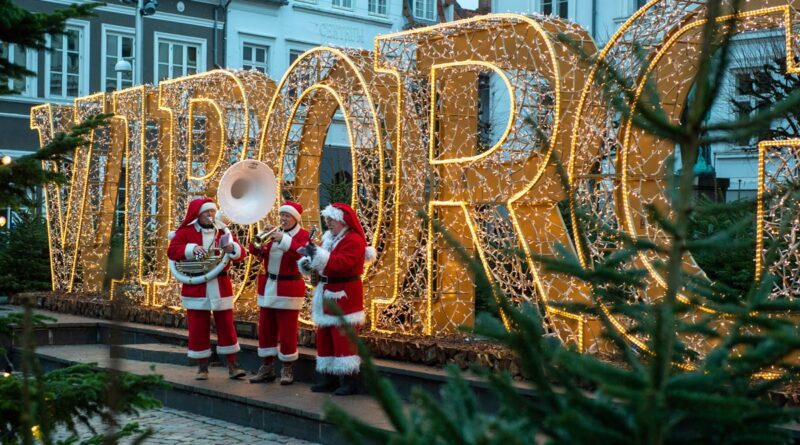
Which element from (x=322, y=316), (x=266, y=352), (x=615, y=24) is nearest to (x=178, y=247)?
(x=266, y=352)

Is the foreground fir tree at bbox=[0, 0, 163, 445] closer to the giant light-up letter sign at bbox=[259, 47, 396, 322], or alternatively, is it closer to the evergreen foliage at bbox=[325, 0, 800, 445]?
the evergreen foliage at bbox=[325, 0, 800, 445]

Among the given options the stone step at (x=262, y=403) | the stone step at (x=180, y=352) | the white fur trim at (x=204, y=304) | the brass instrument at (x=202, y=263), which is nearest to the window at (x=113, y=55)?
the stone step at (x=180, y=352)

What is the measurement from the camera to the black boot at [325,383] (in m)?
10.1

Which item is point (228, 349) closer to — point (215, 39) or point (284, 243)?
point (284, 243)

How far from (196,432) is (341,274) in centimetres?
176

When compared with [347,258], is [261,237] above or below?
above

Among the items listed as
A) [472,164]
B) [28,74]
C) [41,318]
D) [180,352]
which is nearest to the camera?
[28,74]

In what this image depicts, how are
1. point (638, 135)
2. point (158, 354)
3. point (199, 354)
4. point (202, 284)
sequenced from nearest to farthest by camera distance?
point (638, 135) → point (199, 354) → point (202, 284) → point (158, 354)

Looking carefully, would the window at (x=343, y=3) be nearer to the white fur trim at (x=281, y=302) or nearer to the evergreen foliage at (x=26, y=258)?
the evergreen foliage at (x=26, y=258)

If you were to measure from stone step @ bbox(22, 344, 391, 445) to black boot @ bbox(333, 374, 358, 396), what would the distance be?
7cm

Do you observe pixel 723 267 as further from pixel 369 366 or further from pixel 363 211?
pixel 369 366

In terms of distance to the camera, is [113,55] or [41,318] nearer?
[41,318]

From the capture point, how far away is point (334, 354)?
984 cm

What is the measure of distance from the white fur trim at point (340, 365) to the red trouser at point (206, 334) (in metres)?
1.45
